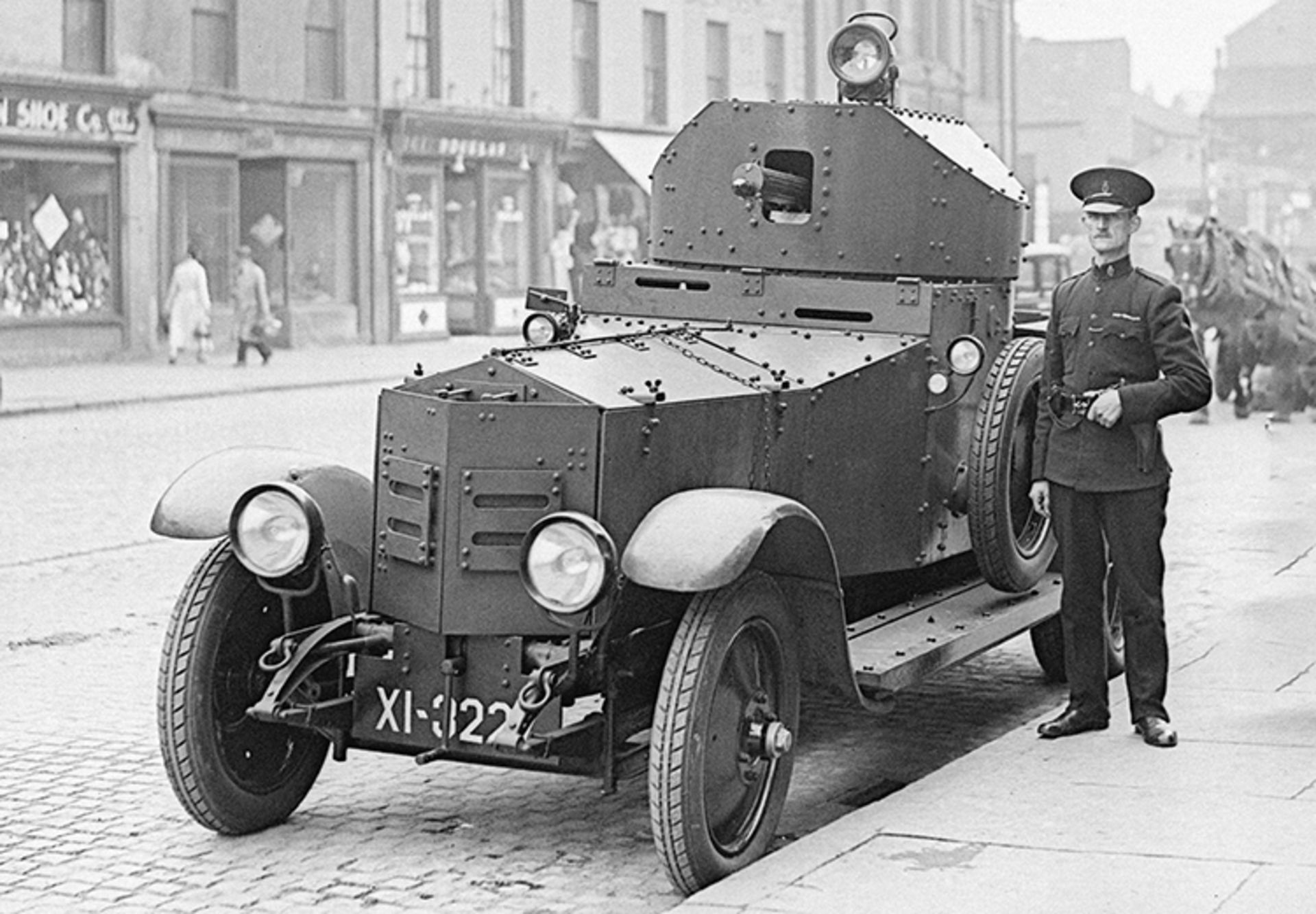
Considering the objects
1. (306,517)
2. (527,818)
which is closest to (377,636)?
(306,517)

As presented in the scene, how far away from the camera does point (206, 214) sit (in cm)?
3091

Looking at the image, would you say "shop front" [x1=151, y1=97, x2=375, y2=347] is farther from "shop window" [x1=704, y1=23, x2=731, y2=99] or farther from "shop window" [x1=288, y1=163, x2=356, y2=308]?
"shop window" [x1=704, y1=23, x2=731, y2=99]

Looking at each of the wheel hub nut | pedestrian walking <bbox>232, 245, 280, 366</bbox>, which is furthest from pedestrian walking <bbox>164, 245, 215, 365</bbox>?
the wheel hub nut

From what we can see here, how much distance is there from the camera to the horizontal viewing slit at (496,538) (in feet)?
20.1

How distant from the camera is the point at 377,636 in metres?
6.27

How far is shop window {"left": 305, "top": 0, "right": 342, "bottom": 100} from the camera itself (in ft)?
107

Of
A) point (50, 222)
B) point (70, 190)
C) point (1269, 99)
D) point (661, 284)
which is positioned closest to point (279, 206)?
point (70, 190)

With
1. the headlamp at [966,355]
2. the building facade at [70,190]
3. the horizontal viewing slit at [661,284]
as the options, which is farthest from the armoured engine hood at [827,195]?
the building facade at [70,190]

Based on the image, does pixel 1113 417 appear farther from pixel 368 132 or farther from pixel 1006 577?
pixel 368 132

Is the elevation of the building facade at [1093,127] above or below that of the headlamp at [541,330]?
above

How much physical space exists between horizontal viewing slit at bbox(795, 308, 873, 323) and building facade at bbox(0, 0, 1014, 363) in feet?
68.8

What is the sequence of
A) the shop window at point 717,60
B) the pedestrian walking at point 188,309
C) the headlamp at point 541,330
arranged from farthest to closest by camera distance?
the shop window at point 717,60, the pedestrian walking at point 188,309, the headlamp at point 541,330

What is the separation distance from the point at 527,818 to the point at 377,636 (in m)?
0.95

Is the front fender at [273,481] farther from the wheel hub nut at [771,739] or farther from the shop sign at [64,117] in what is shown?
the shop sign at [64,117]
